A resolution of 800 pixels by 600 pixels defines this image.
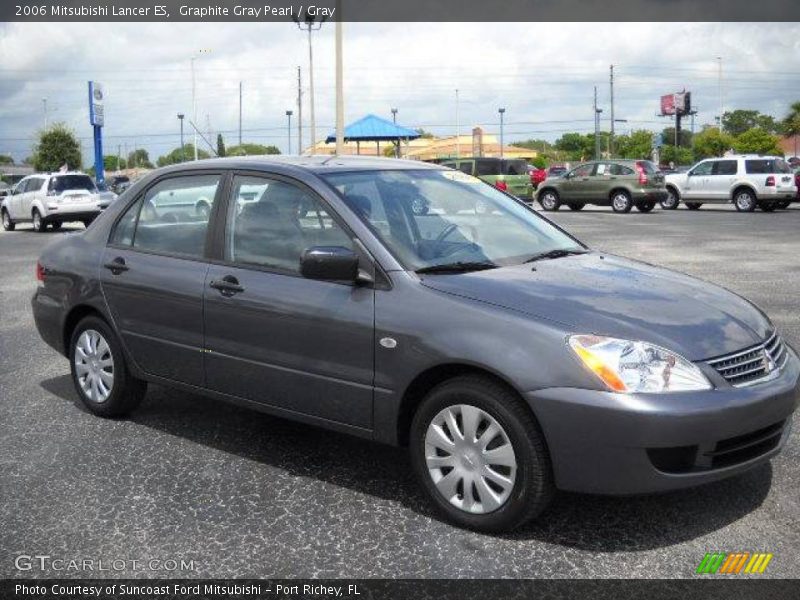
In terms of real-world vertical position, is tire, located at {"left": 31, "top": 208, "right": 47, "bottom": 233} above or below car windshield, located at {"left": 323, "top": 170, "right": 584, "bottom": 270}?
below

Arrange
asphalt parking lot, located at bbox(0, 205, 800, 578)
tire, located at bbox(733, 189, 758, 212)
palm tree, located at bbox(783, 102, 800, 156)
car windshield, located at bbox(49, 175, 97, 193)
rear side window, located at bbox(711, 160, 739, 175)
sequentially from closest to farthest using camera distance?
asphalt parking lot, located at bbox(0, 205, 800, 578)
car windshield, located at bbox(49, 175, 97, 193)
tire, located at bbox(733, 189, 758, 212)
rear side window, located at bbox(711, 160, 739, 175)
palm tree, located at bbox(783, 102, 800, 156)

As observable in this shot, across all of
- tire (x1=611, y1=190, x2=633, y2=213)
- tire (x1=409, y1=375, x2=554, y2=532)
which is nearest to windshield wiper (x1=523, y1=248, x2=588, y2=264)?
tire (x1=409, y1=375, x2=554, y2=532)

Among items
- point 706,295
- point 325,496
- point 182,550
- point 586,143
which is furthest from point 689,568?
point 586,143

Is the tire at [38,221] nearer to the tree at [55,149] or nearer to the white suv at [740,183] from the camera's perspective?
the white suv at [740,183]

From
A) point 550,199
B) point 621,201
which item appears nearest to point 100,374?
point 621,201

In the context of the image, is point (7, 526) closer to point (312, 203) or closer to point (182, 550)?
point (182, 550)

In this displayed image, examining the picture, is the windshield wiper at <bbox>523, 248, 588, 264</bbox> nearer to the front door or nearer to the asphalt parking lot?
the front door

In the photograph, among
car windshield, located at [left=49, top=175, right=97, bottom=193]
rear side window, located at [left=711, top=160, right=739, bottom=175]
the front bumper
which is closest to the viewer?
the front bumper

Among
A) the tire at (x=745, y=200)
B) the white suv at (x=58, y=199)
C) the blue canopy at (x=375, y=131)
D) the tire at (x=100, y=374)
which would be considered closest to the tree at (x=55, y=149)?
the blue canopy at (x=375, y=131)

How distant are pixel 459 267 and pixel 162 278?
1778 mm

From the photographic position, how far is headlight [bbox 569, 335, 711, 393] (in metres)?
3.52

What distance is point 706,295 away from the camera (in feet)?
14.1

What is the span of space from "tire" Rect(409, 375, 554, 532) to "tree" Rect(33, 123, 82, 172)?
8354 cm

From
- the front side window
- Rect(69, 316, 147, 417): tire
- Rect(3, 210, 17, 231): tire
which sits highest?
the front side window
